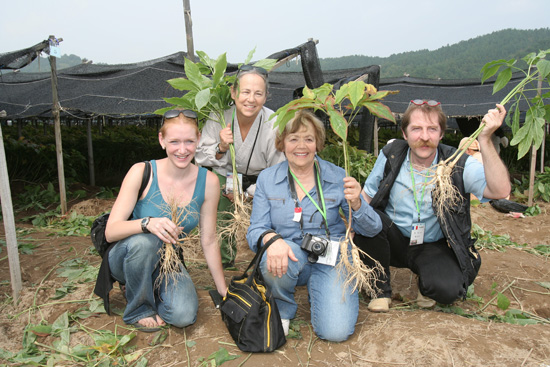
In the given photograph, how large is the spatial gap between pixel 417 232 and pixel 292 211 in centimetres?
83

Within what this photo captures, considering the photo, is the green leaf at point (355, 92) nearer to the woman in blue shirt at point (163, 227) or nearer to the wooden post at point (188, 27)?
the woman in blue shirt at point (163, 227)

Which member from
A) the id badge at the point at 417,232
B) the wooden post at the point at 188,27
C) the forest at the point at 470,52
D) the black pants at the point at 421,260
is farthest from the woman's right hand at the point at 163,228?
the forest at the point at 470,52

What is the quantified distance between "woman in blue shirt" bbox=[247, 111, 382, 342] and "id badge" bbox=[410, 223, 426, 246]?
33 cm

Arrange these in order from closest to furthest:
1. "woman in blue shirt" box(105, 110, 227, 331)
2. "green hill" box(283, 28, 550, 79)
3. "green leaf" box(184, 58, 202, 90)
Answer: "woman in blue shirt" box(105, 110, 227, 331) → "green leaf" box(184, 58, 202, 90) → "green hill" box(283, 28, 550, 79)

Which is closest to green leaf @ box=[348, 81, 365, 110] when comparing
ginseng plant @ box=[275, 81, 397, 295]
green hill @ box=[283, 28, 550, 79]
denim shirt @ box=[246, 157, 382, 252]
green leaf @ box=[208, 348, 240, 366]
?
ginseng plant @ box=[275, 81, 397, 295]

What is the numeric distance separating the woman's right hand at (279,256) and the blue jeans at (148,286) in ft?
1.74

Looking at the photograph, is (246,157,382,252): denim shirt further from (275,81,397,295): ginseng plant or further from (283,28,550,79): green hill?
(283,28,550,79): green hill

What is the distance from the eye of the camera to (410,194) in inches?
98.7

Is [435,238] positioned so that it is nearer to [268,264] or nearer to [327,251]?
[327,251]

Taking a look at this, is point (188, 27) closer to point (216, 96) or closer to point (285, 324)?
point (216, 96)

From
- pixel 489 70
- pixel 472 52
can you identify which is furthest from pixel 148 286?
pixel 472 52

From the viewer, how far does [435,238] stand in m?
2.58

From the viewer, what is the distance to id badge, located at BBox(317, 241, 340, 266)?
216 centimetres

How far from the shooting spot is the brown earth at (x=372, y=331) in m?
1.90
